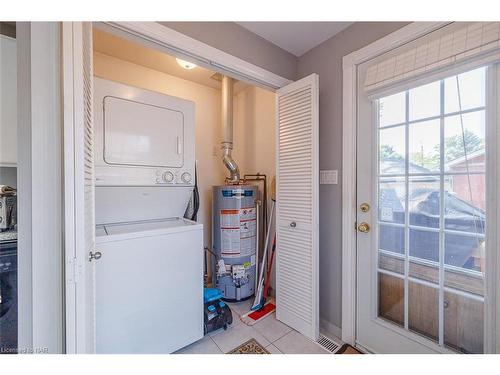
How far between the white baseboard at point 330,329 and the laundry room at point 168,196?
599 millimetres

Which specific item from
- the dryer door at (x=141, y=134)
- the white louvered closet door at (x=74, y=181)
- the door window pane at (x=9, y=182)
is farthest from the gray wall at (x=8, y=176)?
the dryer door at (x=141, y=134)

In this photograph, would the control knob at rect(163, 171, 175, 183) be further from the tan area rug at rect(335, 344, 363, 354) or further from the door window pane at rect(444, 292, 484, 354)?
the door window pane at rect(444, 292, 484, 354)

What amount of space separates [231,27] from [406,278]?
214 cm

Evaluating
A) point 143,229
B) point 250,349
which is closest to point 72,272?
point 143,229

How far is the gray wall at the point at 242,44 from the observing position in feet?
4.54

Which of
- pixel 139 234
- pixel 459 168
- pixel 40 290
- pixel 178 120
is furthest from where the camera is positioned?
pixel 178 120

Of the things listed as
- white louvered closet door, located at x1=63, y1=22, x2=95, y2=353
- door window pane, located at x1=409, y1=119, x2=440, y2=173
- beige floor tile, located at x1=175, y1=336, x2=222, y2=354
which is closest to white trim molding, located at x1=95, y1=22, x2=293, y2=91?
Answer: white louvered closet door, located at x1=63, y1=22, x2=95, y2=353

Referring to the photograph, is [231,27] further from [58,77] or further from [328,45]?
[58,77]

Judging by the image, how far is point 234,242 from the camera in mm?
2203

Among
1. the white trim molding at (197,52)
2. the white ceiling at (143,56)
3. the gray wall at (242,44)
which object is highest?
the white ceiling at (143,56)

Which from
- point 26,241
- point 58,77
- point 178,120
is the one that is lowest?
point 26,241

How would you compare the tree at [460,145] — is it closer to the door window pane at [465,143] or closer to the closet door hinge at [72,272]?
the door window pane at [465,143]
